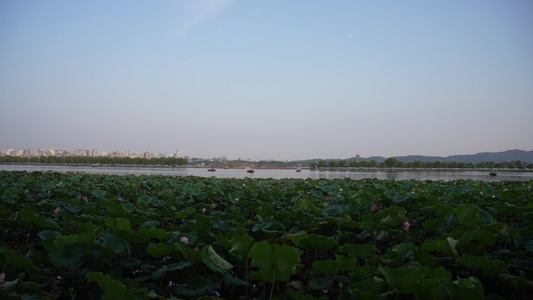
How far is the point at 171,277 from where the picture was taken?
2.22 m

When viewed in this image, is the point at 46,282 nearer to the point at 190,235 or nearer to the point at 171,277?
the point at 171,277

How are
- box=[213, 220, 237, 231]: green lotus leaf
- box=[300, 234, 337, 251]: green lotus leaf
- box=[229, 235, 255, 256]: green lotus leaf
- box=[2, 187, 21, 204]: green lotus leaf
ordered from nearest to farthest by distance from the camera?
box=[229, 235, 255, 256]: green lotus leaf < box=[300, 234, 337, 251]: green lotus leaf < box=[213, 220, 237, 231]: green lotus leaf < box=[2, 187, 21, 204]: green lotus leaf

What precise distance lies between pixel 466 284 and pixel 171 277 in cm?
182

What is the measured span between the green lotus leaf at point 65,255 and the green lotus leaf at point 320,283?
4.87 feet

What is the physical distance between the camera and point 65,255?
1972 millimetres

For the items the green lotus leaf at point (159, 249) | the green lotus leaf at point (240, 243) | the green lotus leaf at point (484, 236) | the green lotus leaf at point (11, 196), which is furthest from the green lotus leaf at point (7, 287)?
the green lotus leaf at point (11, 196)

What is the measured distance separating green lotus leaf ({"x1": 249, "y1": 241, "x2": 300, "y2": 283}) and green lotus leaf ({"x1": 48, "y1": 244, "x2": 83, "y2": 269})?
1160 mm

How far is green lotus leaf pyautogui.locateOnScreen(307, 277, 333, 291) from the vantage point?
6.41ft

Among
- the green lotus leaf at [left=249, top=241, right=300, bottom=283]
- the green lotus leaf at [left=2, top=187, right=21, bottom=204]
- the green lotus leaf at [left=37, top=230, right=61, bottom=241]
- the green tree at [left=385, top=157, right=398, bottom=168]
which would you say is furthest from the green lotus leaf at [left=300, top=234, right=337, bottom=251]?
the green tree at [left=385, top=157, right=398, bottom=168]

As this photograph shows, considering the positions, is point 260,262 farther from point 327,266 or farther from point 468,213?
point 468,213

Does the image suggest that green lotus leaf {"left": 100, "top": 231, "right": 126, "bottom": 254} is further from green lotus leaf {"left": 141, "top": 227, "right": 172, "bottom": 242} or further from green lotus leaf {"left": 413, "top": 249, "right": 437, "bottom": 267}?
green lotus leaf {"left": 413, "top": 249, "right": 437, "bottom": 267}

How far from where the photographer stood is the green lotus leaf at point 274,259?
1.63 meters

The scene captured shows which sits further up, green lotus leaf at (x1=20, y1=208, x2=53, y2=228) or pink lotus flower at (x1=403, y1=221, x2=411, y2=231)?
green lotus leaf at (x1=20, y1=208, x2=53, y2=228)

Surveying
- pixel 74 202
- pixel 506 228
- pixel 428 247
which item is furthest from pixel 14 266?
pixel 506 228
